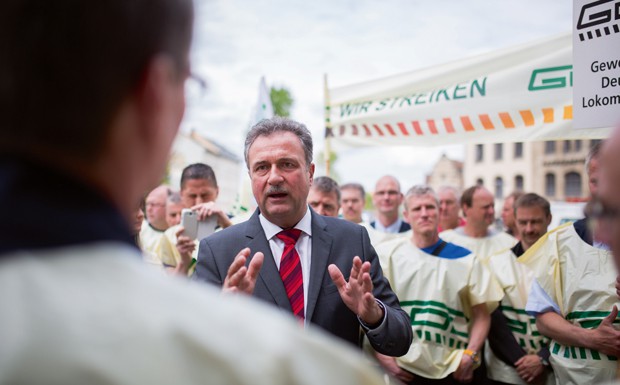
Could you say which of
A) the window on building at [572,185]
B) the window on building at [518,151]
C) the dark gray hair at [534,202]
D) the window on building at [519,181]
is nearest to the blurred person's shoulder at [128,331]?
the dark gray hair at [534,202]

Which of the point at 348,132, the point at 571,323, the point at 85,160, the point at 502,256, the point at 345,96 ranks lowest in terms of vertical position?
the point at 571,323

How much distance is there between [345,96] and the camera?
21.8 feet

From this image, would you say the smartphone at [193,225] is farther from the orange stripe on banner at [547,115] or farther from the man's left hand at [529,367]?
the orange stripe on banner at [547,115]

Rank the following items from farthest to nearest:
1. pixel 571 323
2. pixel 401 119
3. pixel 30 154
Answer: pixel 401 119
pixel 571 323
pixel 30 154

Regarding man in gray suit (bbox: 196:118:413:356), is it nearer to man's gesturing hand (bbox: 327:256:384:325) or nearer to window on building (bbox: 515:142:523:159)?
man's gesturing hand (bbox: 327:256:384:325)

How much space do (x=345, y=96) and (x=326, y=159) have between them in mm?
766

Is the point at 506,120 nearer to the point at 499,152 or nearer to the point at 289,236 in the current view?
the point at 289,236

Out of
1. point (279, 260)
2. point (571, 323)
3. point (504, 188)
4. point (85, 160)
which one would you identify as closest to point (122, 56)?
point (85, 160)

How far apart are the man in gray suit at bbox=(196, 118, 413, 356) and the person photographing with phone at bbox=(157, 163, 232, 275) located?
1369 millimetres

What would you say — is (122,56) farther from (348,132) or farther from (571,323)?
(348,132)

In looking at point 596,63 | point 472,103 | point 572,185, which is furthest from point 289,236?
point 572,185

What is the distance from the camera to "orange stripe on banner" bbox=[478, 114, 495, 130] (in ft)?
17.9

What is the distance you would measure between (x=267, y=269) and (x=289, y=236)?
26 centimetres

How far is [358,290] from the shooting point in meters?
2.54
